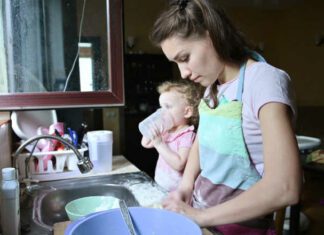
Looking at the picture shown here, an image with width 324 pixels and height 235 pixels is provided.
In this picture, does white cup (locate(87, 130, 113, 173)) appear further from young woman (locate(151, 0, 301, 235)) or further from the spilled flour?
young woman (locate(151, 0, 301, 235))

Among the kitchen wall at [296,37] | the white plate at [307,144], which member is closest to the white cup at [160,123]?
the white plate at [307,144]

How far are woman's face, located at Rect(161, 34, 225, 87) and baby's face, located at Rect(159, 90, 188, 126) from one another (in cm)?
56

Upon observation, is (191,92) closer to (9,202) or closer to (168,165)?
(168,165)

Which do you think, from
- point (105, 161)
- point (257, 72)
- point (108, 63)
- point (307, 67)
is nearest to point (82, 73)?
point (108, 63)

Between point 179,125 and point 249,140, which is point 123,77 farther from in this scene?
point 249,140

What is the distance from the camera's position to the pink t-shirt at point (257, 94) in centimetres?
69

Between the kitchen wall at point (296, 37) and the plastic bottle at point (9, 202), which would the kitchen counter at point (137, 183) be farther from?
the kitchen wall at point (296, 37)

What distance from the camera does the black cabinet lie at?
4.21 meters

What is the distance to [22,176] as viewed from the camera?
132cm

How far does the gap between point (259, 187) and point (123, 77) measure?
904 mm

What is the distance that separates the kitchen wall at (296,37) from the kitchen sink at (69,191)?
10.2ft

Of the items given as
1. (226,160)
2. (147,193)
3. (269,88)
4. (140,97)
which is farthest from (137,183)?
(140,97)

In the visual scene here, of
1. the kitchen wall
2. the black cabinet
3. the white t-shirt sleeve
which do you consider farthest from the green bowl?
the kitchen wall

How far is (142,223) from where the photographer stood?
0.74m
